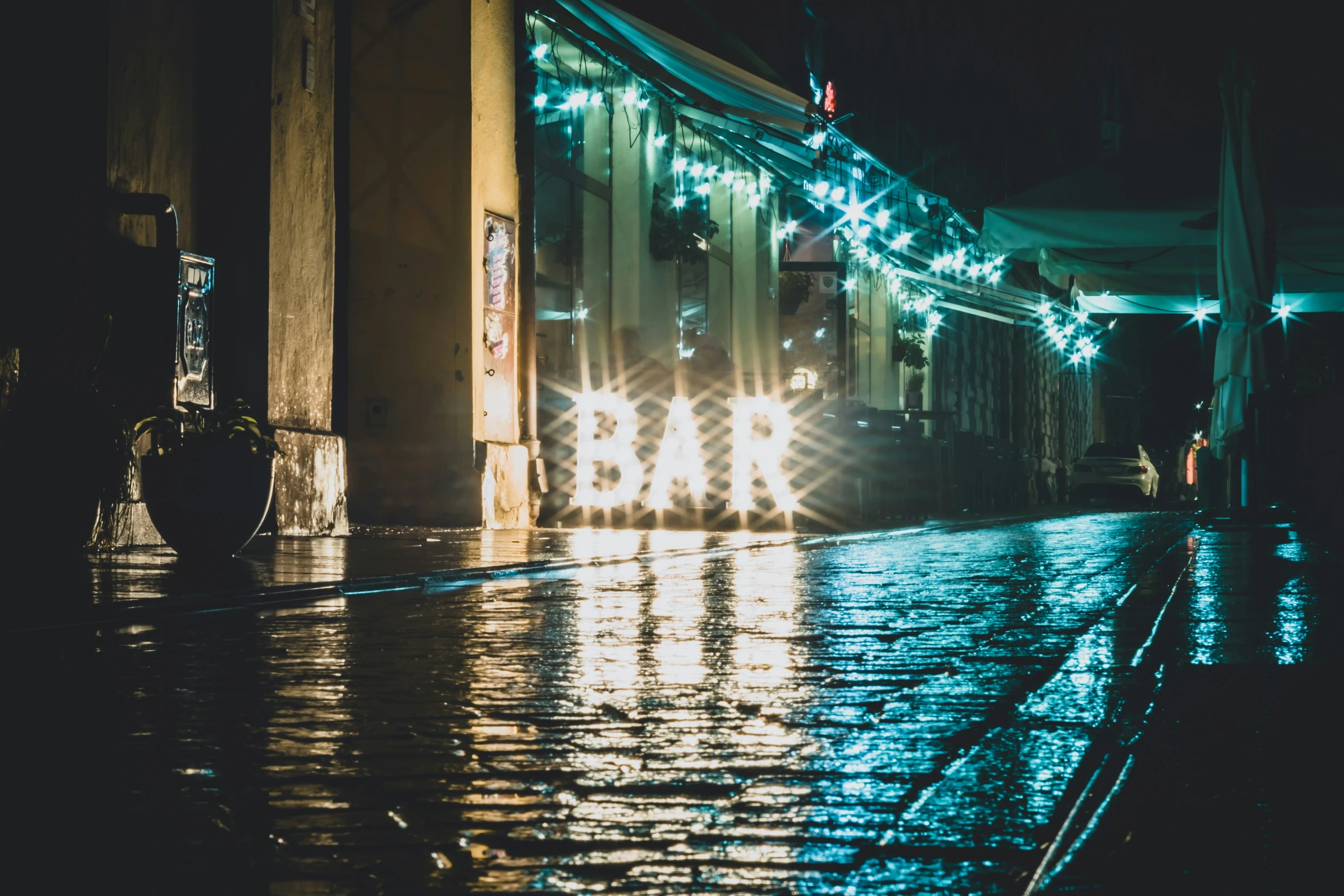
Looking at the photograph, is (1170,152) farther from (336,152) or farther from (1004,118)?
(1004,118)

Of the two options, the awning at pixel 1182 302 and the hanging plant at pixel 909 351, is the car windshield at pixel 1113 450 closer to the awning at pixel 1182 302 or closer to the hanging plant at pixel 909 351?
the hanging plant at pixel 909 351

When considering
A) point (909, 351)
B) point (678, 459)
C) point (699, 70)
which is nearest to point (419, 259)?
point (699, 70)

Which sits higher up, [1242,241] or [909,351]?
[909,351]

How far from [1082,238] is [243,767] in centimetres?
1130

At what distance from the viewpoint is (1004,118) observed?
40250 mm

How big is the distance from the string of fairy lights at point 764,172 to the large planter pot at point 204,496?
681 cm

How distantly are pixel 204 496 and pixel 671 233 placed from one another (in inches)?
532

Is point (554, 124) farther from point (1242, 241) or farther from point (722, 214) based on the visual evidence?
point (1242, 241)

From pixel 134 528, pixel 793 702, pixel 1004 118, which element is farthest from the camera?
pixel 1004 118

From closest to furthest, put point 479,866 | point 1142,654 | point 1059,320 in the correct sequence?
point 479,866, point 1142,654, point 1059,320

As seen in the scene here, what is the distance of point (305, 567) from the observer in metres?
8.59

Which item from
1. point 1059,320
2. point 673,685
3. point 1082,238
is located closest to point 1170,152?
point 1082,238

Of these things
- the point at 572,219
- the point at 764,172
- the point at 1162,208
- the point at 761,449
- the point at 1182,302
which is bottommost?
the point at 761,449

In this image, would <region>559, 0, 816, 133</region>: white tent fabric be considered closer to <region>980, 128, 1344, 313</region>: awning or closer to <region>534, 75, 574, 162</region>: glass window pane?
<region>980, 128, 1344, 313</region>: awning
